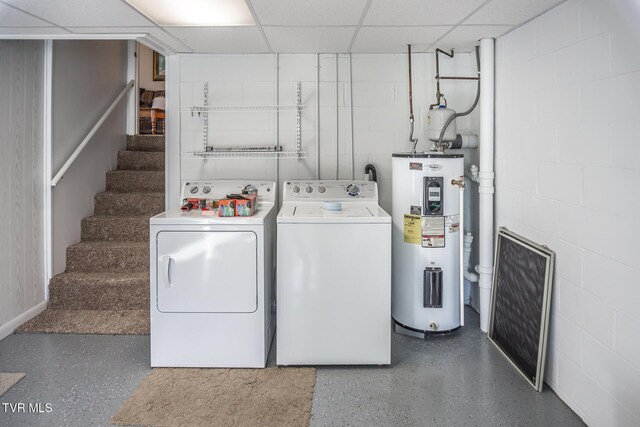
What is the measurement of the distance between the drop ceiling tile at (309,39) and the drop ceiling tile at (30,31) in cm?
135

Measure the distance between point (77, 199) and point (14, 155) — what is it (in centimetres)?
85

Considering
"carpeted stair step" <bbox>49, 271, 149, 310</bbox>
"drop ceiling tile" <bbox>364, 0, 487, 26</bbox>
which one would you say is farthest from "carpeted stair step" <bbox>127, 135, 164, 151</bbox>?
"drop ceiling tile" <bbox>364, 0, 487, 26</bbox>

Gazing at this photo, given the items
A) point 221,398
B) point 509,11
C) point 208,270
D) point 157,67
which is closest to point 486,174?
point 509,11

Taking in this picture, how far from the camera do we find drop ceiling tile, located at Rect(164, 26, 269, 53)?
2.77m

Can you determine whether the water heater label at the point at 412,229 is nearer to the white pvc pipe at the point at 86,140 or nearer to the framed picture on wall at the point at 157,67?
the white pvc pipe at the point at 86,140

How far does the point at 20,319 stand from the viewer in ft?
9.81

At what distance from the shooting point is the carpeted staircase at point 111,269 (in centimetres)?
308

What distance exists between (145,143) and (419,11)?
3540mm

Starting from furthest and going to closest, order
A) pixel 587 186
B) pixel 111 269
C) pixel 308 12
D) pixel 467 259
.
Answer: pixel 111 269 → pixel 467 259 → pixel 308 12 → pixel 587 186

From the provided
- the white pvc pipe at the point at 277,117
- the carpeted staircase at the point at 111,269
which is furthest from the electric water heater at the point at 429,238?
the carpeted staircase at the point at 111,269

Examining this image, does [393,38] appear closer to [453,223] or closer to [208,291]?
[453,223]

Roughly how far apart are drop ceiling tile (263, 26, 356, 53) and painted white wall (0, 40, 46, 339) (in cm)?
176

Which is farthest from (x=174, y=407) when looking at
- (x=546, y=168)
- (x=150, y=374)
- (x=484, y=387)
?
(x=546, y=168)

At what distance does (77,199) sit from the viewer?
3.73m
